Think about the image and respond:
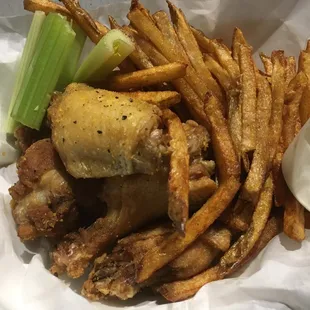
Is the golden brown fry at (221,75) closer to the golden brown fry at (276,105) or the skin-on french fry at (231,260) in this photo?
the golden brown fry at (276,105)

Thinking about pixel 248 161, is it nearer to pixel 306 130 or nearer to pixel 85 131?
pixel 306 130

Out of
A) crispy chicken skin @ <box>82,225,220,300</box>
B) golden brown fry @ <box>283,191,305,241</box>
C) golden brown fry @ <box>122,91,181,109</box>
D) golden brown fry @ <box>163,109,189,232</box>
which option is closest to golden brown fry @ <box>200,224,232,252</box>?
crispy chicken skin @ <box>82,225,220,300</box>

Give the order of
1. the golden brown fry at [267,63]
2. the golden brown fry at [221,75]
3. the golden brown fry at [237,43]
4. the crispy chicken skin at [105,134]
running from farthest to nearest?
the golden brown fry at [267,63], the golden brown fry at [237,43], the golden brown fry at [221,75], the crispy chicken skin at [105,134]

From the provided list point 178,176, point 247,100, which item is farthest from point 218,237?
point 247,100

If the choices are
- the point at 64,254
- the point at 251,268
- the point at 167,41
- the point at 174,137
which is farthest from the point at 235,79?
the point at 64,254

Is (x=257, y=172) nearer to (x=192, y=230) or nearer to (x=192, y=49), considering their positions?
(x=192, y=230)

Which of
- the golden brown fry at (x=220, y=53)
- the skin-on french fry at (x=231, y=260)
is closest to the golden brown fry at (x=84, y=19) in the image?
the golden brown fry at (x=220, y=53)
